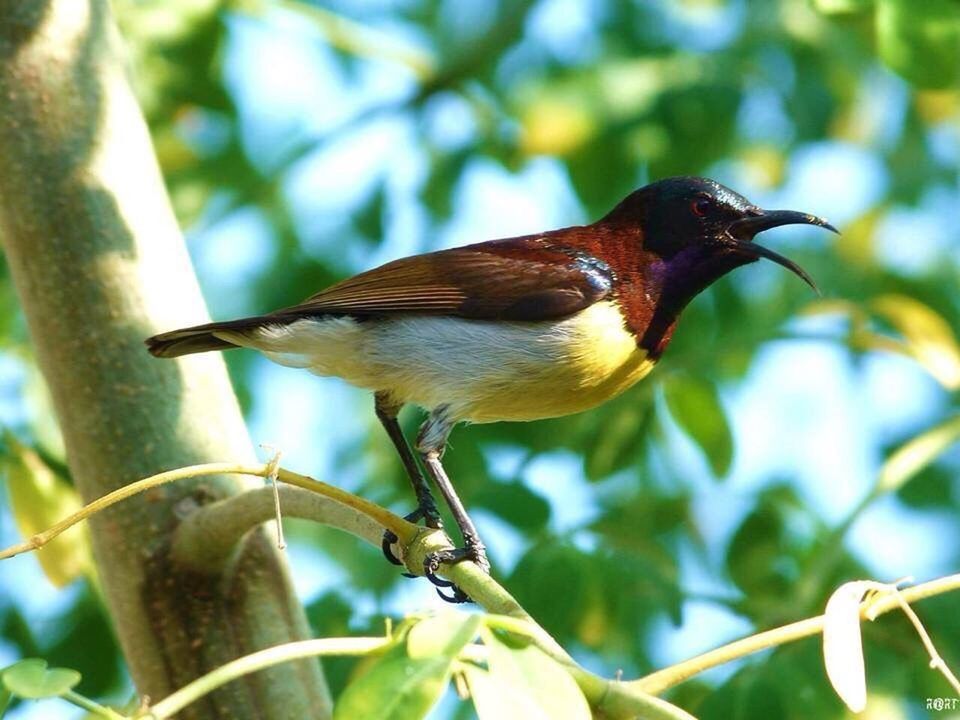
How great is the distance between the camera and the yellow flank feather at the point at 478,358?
3773 millimetres

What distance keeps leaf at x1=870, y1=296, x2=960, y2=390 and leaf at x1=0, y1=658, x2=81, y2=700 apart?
9.99ft

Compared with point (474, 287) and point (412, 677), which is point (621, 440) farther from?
point (412, 677)

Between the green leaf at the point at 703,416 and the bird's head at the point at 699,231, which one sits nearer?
the green leaf at the point at 703,416

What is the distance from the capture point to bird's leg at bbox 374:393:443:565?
12.2 feet

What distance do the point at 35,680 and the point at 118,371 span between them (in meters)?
1.40

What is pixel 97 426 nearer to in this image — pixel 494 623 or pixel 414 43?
pixel 494 623

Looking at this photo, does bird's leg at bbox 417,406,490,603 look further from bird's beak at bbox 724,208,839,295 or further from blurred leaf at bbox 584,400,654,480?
bird's beak at bbox 724,208,839,295

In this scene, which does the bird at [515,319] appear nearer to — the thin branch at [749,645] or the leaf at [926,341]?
the leaf at [926,341]

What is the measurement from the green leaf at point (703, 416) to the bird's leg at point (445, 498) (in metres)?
0.64

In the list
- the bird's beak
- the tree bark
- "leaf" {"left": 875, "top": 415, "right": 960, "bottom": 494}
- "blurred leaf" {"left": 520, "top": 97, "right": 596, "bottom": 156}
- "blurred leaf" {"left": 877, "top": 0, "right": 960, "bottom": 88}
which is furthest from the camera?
"blurred leaf" {"left": 520, "top": 97, "right": 596, "bottom": 156}

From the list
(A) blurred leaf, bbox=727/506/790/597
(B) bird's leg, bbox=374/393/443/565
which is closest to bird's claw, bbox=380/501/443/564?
(B) bird's leg, bbox=374/393/443/565

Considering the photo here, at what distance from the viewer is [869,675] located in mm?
3273

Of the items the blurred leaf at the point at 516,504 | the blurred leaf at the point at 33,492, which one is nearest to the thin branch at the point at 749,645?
the blurred leaf at the point at 516,504

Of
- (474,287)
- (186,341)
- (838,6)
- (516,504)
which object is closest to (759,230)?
(474,287)
